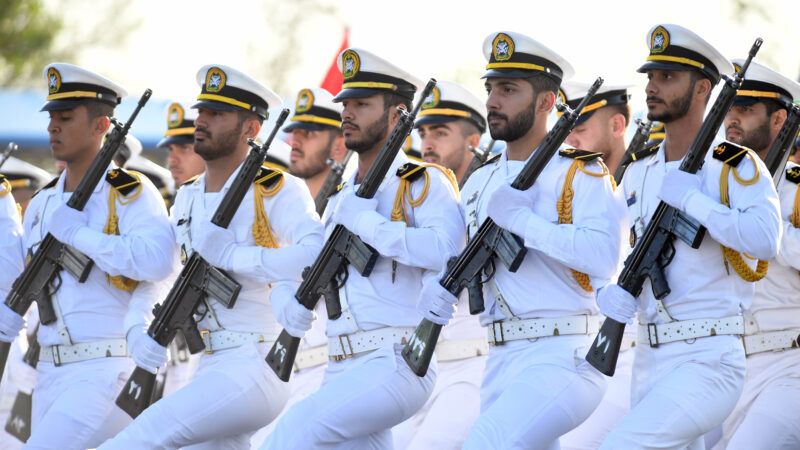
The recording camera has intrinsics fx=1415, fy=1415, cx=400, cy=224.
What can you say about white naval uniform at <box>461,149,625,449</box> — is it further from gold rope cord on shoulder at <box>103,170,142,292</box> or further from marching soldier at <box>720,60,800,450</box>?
gold rope cord on shoulder at <box>103,170,142,292</box>

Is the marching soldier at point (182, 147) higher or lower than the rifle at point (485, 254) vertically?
lower

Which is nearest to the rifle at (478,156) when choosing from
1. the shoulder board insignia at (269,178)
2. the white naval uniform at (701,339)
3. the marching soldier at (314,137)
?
the marching soldier at (314,137)

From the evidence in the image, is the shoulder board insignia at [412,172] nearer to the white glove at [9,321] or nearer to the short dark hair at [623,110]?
the short dark hair at [623,110]

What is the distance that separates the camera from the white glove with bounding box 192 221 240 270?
8297 millimetres

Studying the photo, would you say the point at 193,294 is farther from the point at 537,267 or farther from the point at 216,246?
the point at 537,267

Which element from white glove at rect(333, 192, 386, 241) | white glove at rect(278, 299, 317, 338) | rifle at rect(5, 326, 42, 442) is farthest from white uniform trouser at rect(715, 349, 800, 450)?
rifle at rect(5, 326, 42, 442)

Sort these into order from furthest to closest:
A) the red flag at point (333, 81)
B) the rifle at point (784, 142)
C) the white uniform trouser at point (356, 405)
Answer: the red flag at point (333, 81) < the rifle at point (784, 142) < the white uniform trouser at point (356, 405)

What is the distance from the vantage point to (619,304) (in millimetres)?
6742

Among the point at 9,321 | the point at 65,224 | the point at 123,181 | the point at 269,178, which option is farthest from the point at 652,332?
the point at 9,321

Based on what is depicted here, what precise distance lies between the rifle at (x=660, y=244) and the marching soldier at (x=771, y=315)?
107 centimetres

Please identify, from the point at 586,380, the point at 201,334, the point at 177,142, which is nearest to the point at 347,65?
the point at 201,334

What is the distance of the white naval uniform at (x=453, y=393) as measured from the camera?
879 cm

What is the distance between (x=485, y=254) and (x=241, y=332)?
6.03ft

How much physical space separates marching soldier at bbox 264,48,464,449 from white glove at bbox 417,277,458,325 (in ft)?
0.81
